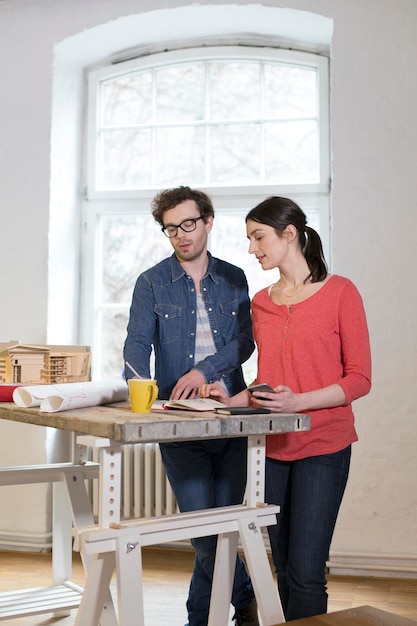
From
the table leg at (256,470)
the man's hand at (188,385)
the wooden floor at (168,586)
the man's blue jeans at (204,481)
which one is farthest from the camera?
the wooden floor at (168,586)

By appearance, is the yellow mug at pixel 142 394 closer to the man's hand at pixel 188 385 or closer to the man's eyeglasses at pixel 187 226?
the man's hand at pixel 188 385

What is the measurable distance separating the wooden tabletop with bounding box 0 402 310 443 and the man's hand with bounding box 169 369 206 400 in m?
0.31

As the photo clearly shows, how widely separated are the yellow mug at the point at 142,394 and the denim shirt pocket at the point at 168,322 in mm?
631

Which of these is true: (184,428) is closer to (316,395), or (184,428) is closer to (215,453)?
(316,395)

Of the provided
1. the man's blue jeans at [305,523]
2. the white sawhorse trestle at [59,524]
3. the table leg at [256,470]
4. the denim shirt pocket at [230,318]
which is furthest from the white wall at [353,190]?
the table leg at [256,470]

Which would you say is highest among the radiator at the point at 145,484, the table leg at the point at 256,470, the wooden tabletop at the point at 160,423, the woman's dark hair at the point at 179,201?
the woman's dark hair at the point at 179,201

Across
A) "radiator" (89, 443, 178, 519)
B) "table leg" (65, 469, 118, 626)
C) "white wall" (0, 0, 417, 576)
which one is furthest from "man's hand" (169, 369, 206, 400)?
"radiator" (89, 443, 178, 519)

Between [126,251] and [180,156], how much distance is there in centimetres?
63

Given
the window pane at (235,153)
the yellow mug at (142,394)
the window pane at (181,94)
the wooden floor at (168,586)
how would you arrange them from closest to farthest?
the yellow mug at (142,394) → the wooden floor at (168,586) → the window pane at (235,153) → the window pane at (181,94)

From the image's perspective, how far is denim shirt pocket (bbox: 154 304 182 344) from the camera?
2.45 m

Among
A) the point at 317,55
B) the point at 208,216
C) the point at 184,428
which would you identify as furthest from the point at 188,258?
the point at 317,55

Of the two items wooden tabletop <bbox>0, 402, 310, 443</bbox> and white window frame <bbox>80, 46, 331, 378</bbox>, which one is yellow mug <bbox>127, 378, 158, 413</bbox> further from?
white window frame <bbox>80, 46, 331, 378</bbox>

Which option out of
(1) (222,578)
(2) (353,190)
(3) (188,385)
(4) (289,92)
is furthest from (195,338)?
(4) (289,92)

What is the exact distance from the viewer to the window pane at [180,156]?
443 cm
